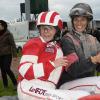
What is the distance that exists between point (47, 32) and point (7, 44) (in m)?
7.10

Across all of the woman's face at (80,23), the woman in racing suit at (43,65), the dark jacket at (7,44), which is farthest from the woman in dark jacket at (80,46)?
the dark jacket at (7,44)

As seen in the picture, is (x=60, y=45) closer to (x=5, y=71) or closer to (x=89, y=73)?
(x=89, y=73)

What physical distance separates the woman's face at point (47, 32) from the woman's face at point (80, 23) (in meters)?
0.29

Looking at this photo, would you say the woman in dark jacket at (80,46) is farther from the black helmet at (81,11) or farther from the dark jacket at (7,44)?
the dark jacket at (7,44)

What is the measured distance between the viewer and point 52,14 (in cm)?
433

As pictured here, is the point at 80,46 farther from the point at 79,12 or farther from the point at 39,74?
the point at 39,74

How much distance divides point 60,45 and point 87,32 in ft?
A: 1.17

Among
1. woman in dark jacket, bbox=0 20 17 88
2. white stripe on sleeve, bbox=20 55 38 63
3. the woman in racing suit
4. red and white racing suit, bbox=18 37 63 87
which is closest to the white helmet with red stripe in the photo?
the woman in racing suit

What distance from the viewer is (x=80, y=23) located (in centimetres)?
448

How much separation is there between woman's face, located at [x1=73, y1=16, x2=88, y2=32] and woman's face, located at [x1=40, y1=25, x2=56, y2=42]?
0.29 meters

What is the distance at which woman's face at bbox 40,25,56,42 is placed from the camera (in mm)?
4281

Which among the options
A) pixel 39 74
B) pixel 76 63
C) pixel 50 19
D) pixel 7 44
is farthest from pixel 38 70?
pixel 7 44

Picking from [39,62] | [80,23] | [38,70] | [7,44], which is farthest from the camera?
[7,44]

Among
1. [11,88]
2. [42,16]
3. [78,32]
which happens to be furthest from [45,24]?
[11,88]
